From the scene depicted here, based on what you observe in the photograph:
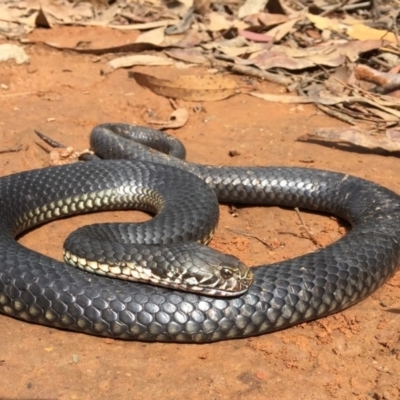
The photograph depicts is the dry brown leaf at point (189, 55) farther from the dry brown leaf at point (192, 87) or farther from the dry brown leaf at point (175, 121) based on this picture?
the dry brown leaf at point (175, 121)

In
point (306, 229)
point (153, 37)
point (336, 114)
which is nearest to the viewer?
point (306, 229)

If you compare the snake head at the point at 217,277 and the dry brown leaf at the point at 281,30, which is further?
the dry brown leaf at the point at 281,30

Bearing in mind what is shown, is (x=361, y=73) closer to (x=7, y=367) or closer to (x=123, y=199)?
(x=123, y=199)

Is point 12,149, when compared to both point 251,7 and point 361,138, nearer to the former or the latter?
point 361,138

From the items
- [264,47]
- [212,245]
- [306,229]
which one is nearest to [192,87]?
[264,47]

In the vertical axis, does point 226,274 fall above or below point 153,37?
above

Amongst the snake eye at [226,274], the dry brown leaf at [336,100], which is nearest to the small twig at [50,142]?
the dry brown leaf at [336,100]

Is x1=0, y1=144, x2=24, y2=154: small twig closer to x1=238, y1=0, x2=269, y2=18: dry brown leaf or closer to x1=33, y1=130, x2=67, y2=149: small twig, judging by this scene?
x1=33, y1=130, x2=67, y2=149: small twig
